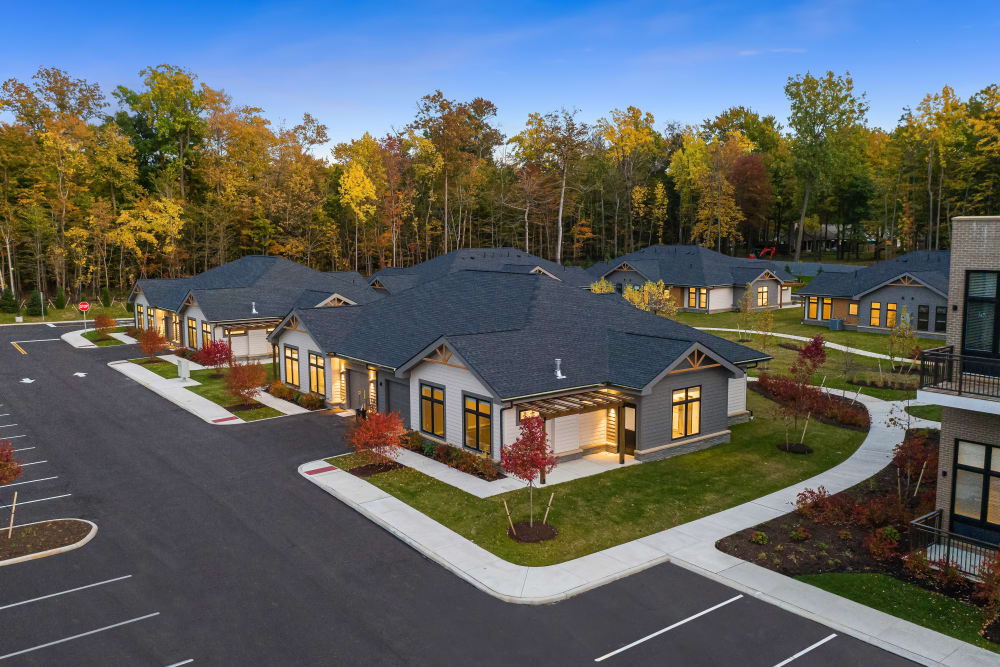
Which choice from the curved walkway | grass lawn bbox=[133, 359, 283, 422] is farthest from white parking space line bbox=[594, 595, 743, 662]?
the curved walkway

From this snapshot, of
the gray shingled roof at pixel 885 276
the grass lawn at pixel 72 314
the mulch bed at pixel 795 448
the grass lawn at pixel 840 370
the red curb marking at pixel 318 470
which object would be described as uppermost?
the gray shingled roof at pixel 885 276

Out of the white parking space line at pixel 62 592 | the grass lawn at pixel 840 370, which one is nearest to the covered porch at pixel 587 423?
the white parking space line at pixel 62 592

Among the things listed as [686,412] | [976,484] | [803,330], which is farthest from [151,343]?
[803,330]

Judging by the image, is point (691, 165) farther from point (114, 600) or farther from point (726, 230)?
point (114, 600)

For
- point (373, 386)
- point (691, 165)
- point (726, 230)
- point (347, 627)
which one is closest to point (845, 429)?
point (373, 386)

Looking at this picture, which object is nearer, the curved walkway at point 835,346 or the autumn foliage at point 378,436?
the autumn foliage at point 378,436

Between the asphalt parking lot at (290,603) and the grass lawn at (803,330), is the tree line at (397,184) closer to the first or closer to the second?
the grass lawn at (803,330)

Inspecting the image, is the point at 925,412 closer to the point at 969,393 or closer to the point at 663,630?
the point at 969,393

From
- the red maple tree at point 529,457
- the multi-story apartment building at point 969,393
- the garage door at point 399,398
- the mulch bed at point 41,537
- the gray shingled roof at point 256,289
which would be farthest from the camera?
the gray shingled roof at point 256,289
